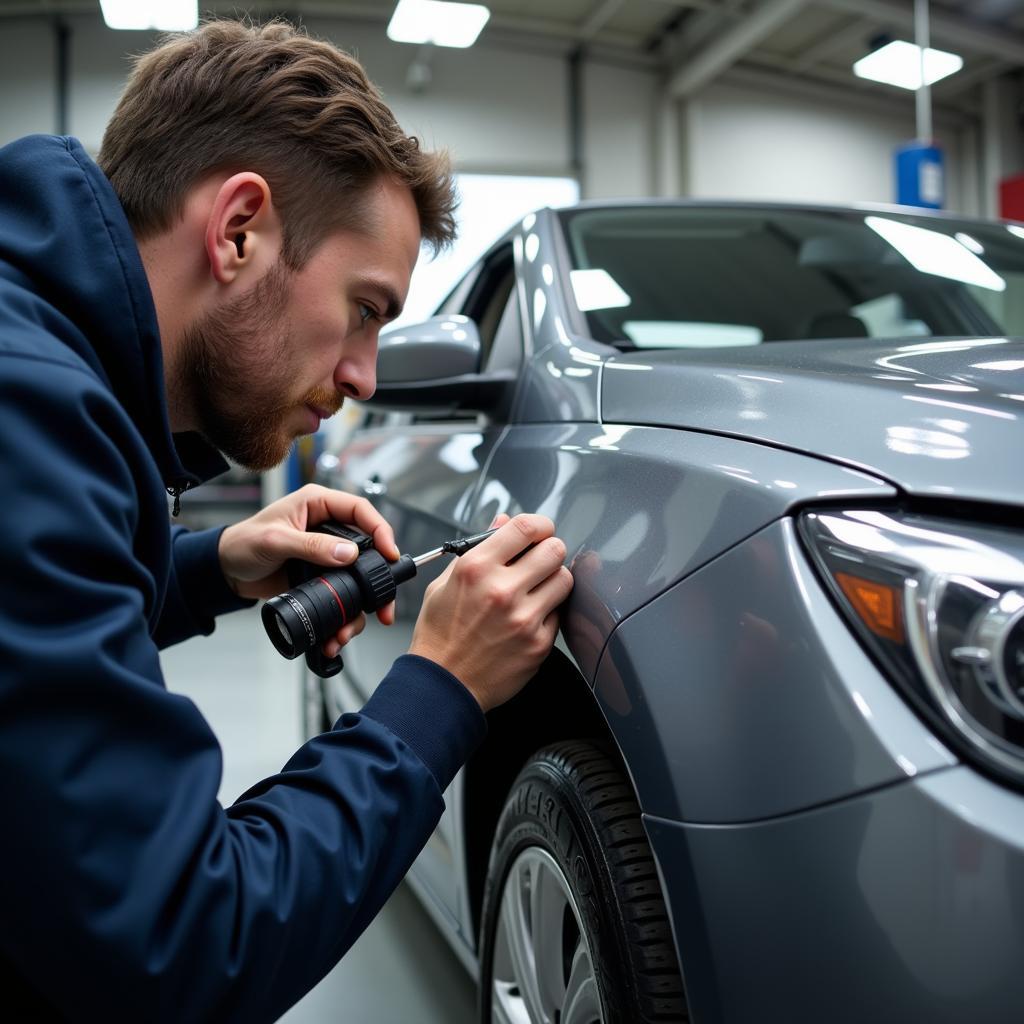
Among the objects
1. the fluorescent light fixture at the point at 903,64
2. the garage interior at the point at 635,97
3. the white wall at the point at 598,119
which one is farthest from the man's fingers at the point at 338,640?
the fluorescent light fixture at the point at 903,64

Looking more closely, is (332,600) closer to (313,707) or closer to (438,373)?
(438,373)

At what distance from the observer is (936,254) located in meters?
1.66

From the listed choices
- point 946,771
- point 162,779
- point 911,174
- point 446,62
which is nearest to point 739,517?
point 946,771

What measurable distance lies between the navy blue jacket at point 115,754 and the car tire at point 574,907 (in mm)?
160

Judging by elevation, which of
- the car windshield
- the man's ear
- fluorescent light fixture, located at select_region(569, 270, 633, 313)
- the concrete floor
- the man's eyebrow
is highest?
the car windshield

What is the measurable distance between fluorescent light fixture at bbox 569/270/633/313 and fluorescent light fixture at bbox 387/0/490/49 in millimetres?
5819

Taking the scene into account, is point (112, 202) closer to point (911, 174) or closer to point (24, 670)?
point (24, 670)

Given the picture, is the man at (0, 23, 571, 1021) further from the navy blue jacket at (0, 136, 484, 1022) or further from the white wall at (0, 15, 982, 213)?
the white wall at (0, 15, 982, 213)

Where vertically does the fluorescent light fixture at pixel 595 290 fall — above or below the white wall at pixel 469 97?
below

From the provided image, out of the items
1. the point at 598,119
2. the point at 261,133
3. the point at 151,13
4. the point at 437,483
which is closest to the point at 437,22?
the point at 598,119

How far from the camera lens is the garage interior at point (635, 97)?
23.0ft

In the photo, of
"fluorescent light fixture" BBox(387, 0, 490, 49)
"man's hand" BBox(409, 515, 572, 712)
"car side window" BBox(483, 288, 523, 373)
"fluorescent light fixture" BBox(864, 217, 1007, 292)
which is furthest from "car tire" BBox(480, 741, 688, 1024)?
"fluorescent light fixture" BBox(387, 0, 490, 49)

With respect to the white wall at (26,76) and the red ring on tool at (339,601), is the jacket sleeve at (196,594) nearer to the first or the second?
the red ring on tool at (339,601)

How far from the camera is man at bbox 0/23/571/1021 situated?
0.54 m
